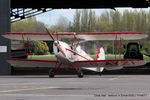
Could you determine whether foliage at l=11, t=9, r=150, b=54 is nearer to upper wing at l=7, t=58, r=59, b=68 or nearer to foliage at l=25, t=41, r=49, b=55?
foliage at l=25, t=41, r=49, b=55

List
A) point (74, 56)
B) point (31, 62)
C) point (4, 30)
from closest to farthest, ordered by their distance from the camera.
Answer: point (74, 56)
point (31, 62)
point (4, 30)

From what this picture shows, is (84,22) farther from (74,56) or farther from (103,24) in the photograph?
(74,56)

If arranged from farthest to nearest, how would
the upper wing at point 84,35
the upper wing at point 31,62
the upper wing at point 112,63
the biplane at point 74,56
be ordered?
the upper wing at point 31,62
the upper wing at point 84,35
the biplane at point 74,56
the upper wing at point 112,63

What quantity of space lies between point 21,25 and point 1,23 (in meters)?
45.1

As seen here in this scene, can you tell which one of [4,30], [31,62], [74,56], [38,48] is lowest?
[38,48]

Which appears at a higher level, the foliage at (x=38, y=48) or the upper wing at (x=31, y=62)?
the upper wing at (x=31, y=62)
